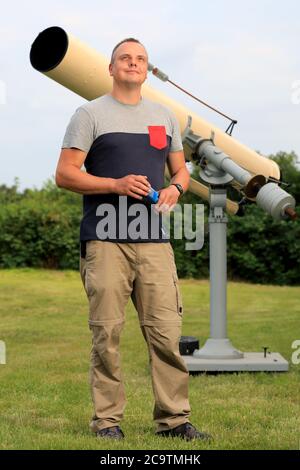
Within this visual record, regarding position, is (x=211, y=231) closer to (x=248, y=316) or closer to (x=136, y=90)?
(x=136, y=90)

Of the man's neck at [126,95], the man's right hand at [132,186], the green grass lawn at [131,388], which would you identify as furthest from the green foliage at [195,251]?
the man's right hand at [132,186]

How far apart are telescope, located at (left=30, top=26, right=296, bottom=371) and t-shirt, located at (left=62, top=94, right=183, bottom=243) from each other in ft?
6.51

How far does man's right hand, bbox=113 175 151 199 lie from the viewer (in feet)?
13.8

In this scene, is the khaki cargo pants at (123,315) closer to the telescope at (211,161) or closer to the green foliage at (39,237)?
the telescope at (211,161)

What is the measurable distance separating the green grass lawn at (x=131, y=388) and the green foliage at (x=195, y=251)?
17.5 ft

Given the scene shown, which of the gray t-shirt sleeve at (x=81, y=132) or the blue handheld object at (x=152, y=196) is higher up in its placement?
the gray t-shirt sleeve at (x=81, y=132)

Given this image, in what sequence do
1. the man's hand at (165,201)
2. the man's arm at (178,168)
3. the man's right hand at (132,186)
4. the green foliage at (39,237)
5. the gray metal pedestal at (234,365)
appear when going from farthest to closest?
1. the green foliage at (39,237)
2. the gray metal pedestal at (234,365)
3. the man's arm at (178,168)
4. the man's hand at (165,201)
5. the man's right hand at (132,186)

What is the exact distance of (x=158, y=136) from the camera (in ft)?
14.6

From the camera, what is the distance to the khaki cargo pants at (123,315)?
4371 mm

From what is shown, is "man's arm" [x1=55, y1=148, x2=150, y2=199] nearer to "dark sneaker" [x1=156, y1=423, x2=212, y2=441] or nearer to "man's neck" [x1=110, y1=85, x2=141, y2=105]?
"man's neck" [x1=110, y1=85, x2=141, y2=105]

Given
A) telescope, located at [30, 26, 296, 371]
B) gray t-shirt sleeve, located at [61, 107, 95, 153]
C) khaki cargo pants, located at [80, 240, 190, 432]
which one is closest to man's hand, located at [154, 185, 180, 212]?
khaki cargo pants, located at [80, 240, 190, 432]

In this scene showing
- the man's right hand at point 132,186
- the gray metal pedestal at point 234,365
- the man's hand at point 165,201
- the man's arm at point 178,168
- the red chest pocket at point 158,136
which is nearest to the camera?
the man's right hand at point 132,186

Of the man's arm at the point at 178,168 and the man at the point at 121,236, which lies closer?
the man at the point at 121,236
